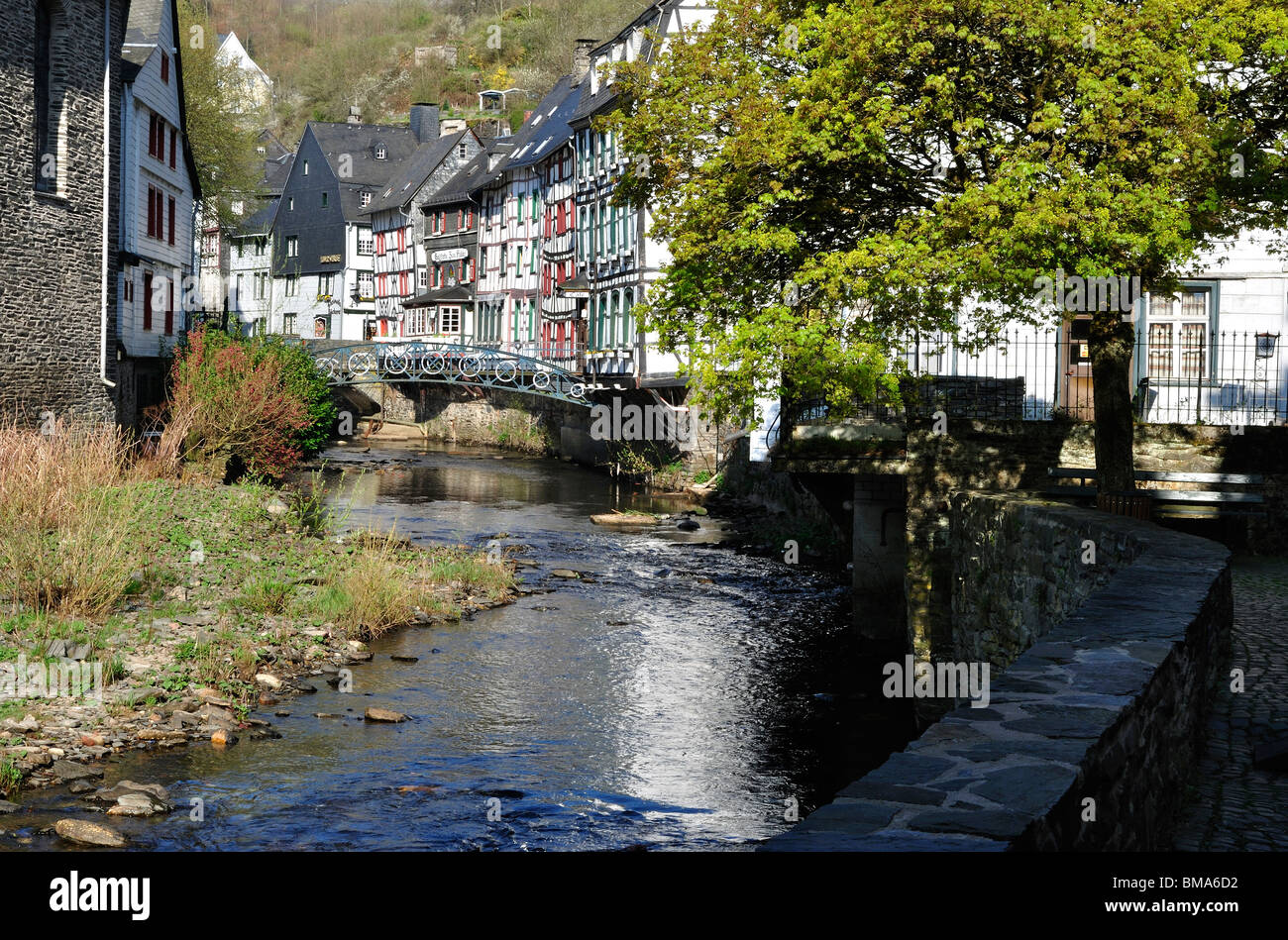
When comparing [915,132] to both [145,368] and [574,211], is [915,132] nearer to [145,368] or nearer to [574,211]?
[145,368]

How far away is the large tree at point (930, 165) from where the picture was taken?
12266 mm

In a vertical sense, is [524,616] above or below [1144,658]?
below

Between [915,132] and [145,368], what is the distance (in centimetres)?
2119

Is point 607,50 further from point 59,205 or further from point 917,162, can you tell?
point 917,162

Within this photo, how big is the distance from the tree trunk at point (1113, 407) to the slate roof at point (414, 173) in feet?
191

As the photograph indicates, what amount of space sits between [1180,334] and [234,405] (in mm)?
16795

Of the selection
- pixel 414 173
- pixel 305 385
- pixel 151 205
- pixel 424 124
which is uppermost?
pixel 424 124

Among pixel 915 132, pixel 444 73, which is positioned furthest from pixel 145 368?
pixel 444 73

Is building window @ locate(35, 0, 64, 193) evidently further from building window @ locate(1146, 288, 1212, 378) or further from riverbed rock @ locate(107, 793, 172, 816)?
building window @ locate(1146, 288, 1212, 378)

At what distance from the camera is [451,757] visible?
12969 mm

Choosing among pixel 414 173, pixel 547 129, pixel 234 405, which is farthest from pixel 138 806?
pixel 414 173

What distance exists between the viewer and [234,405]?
25422 mm

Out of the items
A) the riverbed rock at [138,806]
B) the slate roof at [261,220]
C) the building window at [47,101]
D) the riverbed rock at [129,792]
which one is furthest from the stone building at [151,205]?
the slate roof at [261,220]

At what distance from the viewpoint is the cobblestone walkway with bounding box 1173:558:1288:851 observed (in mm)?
5734
